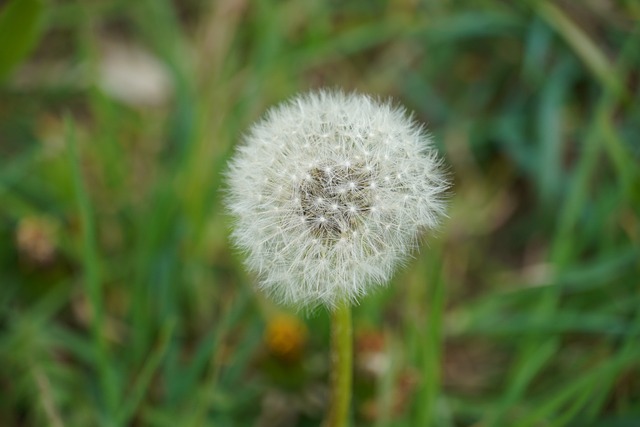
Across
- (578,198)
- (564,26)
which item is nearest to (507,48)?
(564,26)

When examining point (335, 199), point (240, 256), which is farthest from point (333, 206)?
point (240, 256)

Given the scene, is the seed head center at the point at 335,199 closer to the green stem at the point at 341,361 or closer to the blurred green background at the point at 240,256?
the green stem at the point at 341,361

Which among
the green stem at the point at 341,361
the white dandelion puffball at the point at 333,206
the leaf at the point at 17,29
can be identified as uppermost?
the leaf at the point at 17,29

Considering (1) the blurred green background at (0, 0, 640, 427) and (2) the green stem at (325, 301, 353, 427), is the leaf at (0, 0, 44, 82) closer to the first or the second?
(1) the blurred green background at (0, 0, 640, 427)

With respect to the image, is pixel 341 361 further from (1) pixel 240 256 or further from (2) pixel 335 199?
(1) pixel 240 256

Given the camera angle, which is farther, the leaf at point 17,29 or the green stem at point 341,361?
the leaf at point 17,29

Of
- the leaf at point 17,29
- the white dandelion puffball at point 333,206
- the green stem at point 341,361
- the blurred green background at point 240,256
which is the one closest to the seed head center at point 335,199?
the white dandelion puffball at point 333,206

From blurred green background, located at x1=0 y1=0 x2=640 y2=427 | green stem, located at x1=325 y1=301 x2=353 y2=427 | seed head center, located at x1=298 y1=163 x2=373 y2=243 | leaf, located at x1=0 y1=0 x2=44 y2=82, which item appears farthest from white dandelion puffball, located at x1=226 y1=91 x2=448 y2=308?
leaf, located at x1=0 y1=0 x2=44 y2=82
